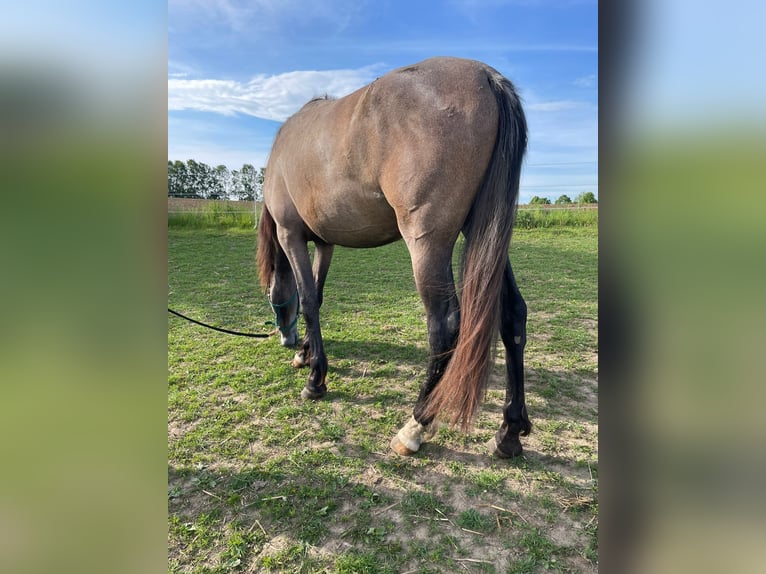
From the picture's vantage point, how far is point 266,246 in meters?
4.07

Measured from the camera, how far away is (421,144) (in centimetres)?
213

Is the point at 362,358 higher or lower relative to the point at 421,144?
lower

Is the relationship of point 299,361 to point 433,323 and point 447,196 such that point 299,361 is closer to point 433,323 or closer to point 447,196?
point 433,323

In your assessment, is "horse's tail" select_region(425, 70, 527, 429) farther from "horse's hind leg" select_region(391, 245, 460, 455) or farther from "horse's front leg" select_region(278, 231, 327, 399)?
"horse's front leg" select_region(278, 231, 327, 399)

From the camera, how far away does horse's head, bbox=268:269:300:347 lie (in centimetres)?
414

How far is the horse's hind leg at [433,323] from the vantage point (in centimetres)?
225

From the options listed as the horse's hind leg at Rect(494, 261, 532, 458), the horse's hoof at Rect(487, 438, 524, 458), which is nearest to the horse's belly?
the horse's hind leg at Rect(494, 261, 532, 458)

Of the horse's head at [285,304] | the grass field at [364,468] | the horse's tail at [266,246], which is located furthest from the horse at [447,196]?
the horse's head at [285,304]

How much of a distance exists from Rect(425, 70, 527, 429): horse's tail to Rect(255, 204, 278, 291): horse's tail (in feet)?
7.88
